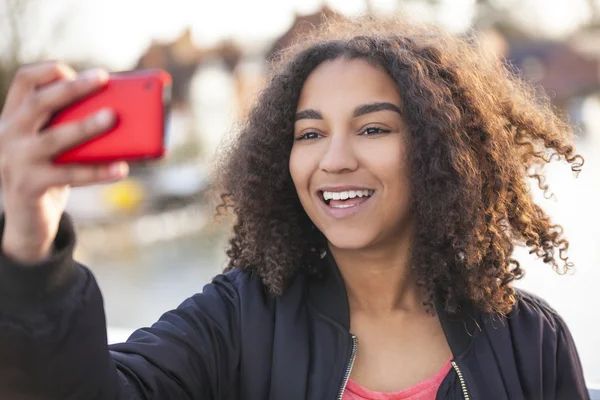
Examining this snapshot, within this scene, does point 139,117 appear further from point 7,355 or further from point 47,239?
point 7,355

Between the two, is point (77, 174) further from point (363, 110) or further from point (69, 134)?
point (363, 110)

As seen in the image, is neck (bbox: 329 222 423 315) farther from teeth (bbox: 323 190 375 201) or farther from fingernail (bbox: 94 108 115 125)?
fingernail (bbox: 94 108 115 125)

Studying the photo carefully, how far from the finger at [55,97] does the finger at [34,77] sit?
12 millimetres

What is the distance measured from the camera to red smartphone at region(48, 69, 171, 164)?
0.83 m

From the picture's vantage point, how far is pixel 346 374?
1.59 metres

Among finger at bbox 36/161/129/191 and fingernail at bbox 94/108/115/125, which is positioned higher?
fingernail at bbox 94/108/115/125

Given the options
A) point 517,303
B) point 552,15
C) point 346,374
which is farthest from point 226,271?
point 552,15

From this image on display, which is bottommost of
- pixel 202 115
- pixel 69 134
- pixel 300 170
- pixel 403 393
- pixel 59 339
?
pixel 403 393

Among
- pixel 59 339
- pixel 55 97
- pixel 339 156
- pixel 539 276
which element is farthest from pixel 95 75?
pixel 539 276

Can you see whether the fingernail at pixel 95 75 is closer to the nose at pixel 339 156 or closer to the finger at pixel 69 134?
the finger at pixel 69 134

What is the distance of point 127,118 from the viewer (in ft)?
2.74

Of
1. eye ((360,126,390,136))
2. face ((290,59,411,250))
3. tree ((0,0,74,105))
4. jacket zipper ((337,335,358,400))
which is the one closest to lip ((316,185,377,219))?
face ((290,59,411,250))

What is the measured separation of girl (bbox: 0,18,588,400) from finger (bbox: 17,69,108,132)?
653 mm

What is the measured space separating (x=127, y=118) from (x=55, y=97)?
9cm
